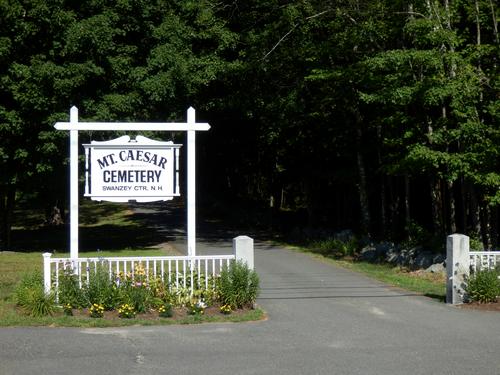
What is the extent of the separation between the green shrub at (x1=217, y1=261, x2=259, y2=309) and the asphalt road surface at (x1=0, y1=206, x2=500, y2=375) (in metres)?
0.56

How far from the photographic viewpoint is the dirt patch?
12688 millimetres

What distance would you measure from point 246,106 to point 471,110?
10.6m

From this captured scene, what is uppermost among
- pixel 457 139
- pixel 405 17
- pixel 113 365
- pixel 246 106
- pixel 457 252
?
pixel 405 17

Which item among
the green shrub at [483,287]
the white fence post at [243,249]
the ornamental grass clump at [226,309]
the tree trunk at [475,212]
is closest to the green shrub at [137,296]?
the ornamental grass clump at [226,309]

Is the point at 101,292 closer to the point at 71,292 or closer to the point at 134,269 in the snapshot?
the point at 71,292

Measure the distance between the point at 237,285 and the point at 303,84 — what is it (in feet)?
50.1

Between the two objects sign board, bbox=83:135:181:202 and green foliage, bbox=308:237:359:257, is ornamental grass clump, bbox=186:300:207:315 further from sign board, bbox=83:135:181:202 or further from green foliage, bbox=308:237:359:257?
green foliage, bbox=308:237:359:257

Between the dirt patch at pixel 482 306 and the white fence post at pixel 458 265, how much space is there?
0.21m

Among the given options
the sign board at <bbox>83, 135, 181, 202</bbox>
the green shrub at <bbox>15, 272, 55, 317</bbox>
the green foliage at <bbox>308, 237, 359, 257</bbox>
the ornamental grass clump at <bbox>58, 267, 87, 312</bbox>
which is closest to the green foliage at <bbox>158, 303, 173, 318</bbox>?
the ornamental grass clump at <bbox>58, 267, 87, 312</bbox>

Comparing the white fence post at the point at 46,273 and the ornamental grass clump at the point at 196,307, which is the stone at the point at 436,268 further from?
the white fence post at the point at 46,273

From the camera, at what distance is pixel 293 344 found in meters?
9.73

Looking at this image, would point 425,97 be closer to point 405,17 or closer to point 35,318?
point 405,17

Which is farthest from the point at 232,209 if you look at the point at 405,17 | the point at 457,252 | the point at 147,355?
the point at 147,355

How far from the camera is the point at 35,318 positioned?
1113 centimetres
